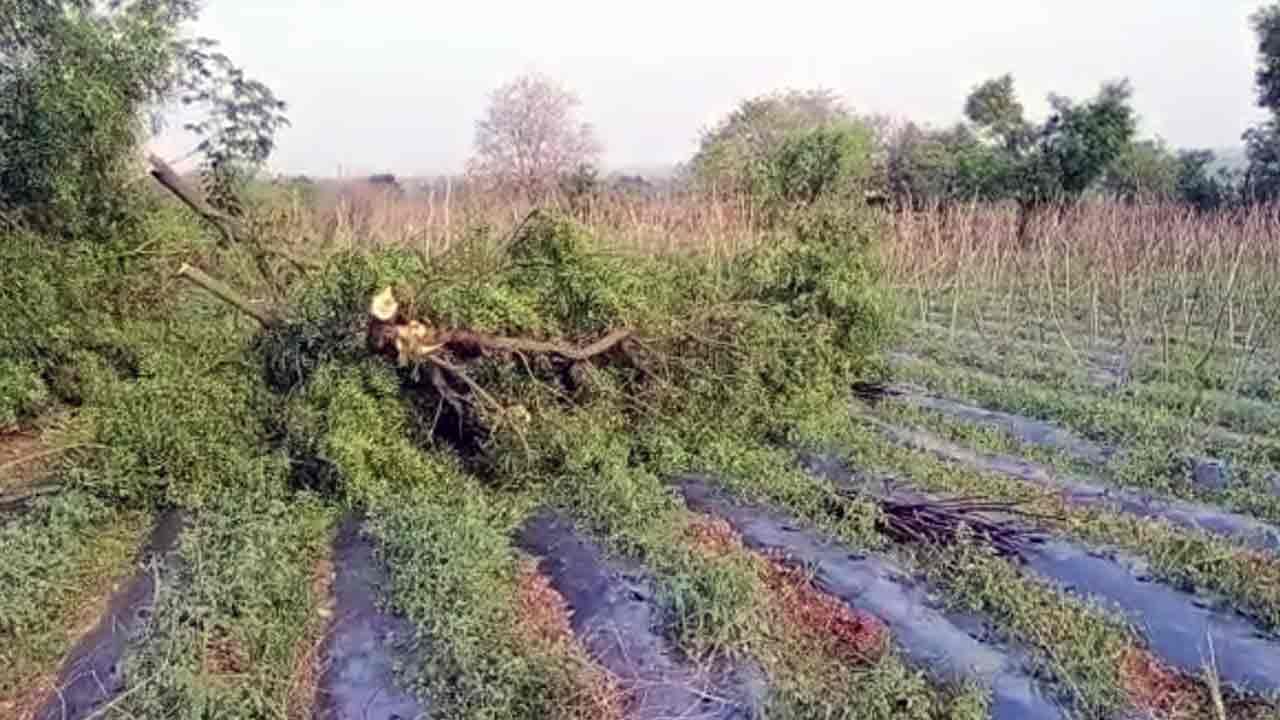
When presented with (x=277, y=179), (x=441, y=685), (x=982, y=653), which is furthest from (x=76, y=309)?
(x=982, y=653)

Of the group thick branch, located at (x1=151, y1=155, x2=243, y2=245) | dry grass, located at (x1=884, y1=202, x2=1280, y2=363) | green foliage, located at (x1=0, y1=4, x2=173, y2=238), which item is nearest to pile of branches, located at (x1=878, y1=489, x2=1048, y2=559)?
dry grass, located at (x1=884, y1=202, x2=1280, y2=363)

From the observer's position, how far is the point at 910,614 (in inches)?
200

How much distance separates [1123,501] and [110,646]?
557 centimetres

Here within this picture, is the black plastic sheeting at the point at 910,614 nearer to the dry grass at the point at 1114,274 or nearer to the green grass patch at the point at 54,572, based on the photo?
the green grass patch at the point at 54,572

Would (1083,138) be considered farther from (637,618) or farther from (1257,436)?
(637,618)

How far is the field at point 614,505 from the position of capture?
14.8 feet

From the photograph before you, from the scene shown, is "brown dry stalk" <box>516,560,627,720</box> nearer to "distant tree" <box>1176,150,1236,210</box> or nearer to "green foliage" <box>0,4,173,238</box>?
"green foliage" <box>0,4,173,238</box>

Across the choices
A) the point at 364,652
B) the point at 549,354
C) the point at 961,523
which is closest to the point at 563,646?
the point at 364,652

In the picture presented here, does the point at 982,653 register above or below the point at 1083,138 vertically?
below

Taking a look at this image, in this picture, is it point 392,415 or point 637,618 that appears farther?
point 392,415

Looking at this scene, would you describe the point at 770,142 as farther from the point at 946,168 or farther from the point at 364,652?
the point at 364,652

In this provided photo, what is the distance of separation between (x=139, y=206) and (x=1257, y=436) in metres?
8.75

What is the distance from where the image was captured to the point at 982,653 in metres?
4.63

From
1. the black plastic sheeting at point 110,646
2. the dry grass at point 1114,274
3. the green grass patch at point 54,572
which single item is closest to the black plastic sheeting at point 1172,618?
the black plastic sheeting at point 110,646
